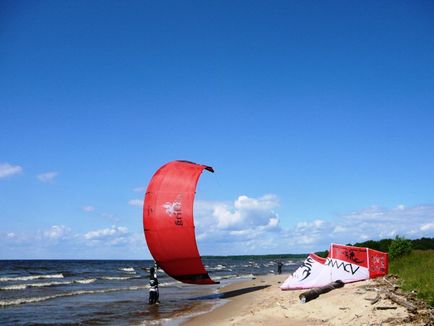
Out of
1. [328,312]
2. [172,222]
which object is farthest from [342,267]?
[172,222]

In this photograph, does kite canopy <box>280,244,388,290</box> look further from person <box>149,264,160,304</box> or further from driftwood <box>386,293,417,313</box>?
person <box>149,264,160,304</box>

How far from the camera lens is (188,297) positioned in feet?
80.2

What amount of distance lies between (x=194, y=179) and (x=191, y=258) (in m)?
3.47

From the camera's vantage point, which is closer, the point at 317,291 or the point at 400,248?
the point at 317,291

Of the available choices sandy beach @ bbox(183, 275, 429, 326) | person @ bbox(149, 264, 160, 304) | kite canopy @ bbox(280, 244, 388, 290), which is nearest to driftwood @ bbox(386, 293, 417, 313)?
sandy beach @ bbox(183, 275, 429, 326)

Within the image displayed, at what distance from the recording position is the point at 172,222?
18734mm

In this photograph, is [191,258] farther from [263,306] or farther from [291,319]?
[291,319]

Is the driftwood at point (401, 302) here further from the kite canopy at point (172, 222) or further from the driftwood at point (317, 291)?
the kite canopy at point (172, 222)

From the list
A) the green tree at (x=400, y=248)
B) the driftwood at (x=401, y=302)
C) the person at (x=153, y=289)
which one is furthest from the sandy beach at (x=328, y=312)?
the green tree at (x=400, y=248)

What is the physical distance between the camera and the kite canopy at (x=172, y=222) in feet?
61.6

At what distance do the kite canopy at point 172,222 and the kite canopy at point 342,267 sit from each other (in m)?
5.05

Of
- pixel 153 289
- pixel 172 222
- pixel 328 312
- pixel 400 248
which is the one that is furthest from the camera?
pixel 400 248

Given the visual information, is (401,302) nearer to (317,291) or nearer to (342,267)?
(317,291)

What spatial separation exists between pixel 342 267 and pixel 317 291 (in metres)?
3.33
